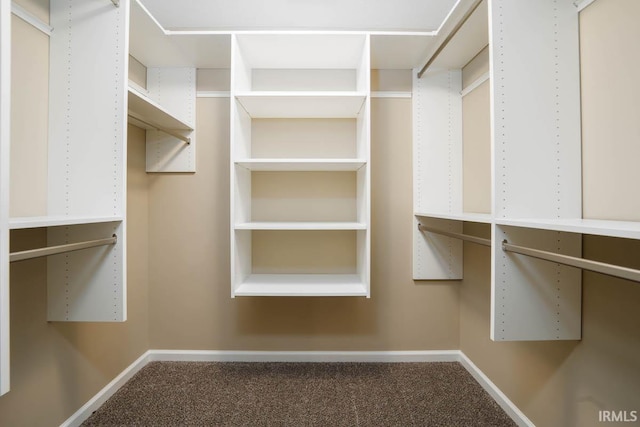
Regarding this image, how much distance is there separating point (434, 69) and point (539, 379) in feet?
6.31

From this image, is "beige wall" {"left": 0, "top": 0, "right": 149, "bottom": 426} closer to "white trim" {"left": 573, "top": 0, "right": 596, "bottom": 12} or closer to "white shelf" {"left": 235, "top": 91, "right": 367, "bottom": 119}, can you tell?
"white shelf" {"left": 235, "top": 91, "right": 367, "bottom": 119}

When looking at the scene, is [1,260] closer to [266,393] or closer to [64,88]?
[64,88]

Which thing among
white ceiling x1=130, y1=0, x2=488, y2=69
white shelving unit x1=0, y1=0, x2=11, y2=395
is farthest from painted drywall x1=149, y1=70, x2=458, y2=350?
white shelving unit x1=0, y1=0, x2=11, y2=395

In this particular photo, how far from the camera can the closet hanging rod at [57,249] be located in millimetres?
922

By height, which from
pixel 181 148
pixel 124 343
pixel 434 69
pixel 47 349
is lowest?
pixel 124 343

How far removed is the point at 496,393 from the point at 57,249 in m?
2.20

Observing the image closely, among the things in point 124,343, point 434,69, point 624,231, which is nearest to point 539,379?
point 624,231

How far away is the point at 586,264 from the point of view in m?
0.86

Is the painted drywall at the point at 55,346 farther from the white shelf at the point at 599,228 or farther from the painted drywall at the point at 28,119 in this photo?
the white shelf at the point at 599,228

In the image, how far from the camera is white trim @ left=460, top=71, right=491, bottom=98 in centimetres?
186

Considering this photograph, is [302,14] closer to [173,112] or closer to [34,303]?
[173,112]

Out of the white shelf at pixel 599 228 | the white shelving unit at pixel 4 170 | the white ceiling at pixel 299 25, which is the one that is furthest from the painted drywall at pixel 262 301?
the white shelving unit at pixel 4 170

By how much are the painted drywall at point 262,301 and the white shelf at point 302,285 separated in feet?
0.69

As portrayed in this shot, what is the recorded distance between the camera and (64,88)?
1380 millimetres
